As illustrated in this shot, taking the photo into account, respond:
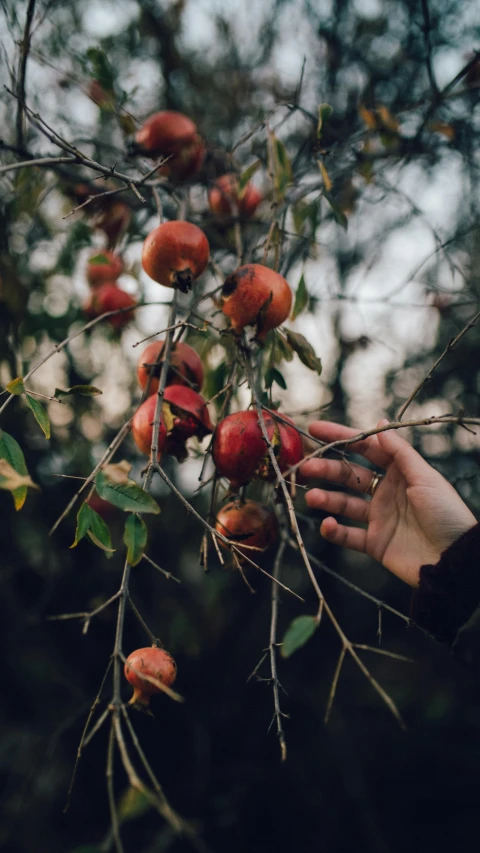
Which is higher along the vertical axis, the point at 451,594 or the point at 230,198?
the point at 230,198

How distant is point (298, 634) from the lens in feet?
2.12

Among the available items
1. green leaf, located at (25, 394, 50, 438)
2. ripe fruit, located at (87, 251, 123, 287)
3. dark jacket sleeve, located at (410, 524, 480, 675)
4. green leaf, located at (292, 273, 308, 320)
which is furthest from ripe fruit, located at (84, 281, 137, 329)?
dark jacket sleeve, located at (410, 524, 480, 675)

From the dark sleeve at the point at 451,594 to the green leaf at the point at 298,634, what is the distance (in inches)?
24.2

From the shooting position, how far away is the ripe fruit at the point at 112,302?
196 cm

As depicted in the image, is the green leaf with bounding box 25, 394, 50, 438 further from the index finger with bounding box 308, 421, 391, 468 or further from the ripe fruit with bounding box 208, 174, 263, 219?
the ripe fruit with bounding box 208, 174, 263, 219

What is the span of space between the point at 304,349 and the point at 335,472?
1.28 feet

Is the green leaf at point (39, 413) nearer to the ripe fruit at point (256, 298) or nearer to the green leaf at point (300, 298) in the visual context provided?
the ripe fruit at point (256, 298)

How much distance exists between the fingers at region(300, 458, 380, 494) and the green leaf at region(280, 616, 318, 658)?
2.47 ft

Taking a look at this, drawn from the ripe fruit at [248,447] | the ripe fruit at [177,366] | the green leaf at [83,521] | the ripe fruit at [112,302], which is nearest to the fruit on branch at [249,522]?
the ripe fruit at [248,447]

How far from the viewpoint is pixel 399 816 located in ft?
11.1

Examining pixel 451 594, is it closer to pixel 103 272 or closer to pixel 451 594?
pixel 451 594

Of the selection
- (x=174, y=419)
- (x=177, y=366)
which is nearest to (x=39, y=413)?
(x=174, y=419)

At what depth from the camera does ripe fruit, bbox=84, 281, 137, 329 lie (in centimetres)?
196

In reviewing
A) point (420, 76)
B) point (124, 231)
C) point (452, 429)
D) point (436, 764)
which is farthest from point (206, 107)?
point (436, 764)
